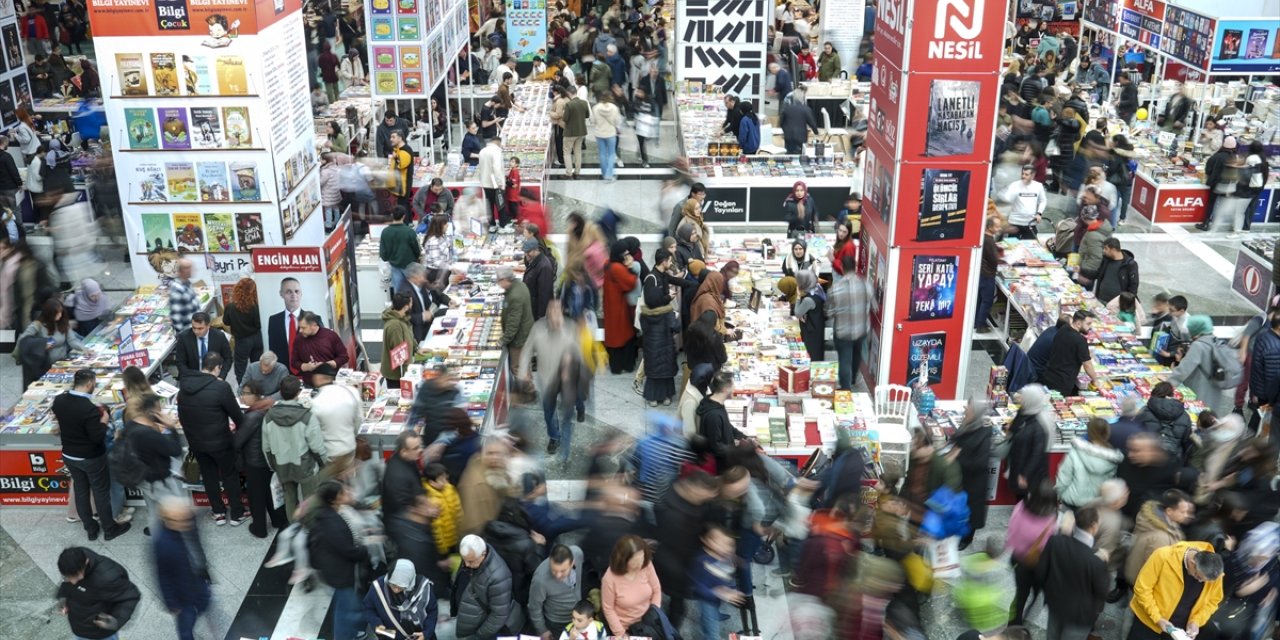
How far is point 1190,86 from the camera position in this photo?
20.5 m

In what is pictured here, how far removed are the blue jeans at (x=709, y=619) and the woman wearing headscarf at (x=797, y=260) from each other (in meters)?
5.07

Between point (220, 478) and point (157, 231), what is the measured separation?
13.7 ft

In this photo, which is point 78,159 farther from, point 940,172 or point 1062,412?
point 1062,412

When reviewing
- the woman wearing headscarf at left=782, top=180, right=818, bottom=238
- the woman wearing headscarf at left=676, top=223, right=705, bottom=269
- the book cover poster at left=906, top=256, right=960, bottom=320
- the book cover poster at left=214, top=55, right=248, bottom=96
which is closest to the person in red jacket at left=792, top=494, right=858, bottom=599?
the book cover poster at left=906, top=256, right=960, bottom=320

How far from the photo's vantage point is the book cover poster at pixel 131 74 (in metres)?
11.8

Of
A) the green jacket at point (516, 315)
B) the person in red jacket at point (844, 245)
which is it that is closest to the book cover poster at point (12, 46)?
the green jacket at point (516, 315)

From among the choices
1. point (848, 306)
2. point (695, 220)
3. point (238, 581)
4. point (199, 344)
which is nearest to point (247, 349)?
point (199, 344)

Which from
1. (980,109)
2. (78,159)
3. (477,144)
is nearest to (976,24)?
(980,109)

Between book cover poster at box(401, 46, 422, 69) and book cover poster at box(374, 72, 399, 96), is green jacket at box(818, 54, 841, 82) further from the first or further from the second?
book cover poster at box(374, 72, 399, 96)

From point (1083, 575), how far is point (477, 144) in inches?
507

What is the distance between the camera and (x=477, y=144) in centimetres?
1794

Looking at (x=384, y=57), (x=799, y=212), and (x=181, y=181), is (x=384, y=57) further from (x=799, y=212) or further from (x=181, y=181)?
(x=799, y=212)

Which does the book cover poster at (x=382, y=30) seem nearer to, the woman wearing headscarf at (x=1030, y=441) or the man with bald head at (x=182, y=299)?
the man with bald head at (x=182, y=299)

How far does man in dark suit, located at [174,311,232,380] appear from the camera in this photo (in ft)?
33.7
